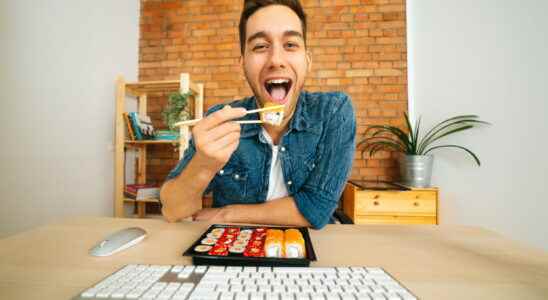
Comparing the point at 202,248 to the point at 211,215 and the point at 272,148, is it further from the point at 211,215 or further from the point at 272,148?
the point at 272,148

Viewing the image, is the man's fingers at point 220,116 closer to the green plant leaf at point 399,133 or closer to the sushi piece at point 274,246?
the sushi piece at point 274,246

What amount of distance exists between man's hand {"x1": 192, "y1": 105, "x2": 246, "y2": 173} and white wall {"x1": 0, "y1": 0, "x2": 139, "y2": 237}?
169 cm

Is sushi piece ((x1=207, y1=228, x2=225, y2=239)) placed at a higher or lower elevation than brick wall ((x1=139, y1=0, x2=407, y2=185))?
lower

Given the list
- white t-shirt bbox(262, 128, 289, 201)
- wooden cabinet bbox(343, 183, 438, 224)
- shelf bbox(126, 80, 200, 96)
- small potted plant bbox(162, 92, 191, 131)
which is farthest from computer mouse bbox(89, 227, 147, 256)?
shelf bbox(126, 80, 200, 96)

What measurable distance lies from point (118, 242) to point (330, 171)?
30.4 inches

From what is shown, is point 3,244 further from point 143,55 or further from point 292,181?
point 143,55

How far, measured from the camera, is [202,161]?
82 centimetres

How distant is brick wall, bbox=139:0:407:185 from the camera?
2754 mm

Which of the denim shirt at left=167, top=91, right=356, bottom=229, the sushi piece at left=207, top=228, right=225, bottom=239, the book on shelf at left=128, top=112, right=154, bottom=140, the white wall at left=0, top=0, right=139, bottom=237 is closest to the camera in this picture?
the sushi piece at left=207, top=228, right=225, bottom=239

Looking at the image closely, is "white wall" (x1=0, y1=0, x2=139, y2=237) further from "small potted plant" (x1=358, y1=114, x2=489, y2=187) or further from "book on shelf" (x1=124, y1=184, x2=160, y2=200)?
"small potted plant" (x1=358, y1=114, x2=489, y2=187)

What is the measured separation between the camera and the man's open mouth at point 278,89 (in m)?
1.07

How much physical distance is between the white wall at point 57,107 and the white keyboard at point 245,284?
187cm

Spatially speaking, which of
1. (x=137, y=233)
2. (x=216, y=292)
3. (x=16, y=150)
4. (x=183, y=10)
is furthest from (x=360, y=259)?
(x=183, y=10)

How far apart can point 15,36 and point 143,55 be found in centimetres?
154
